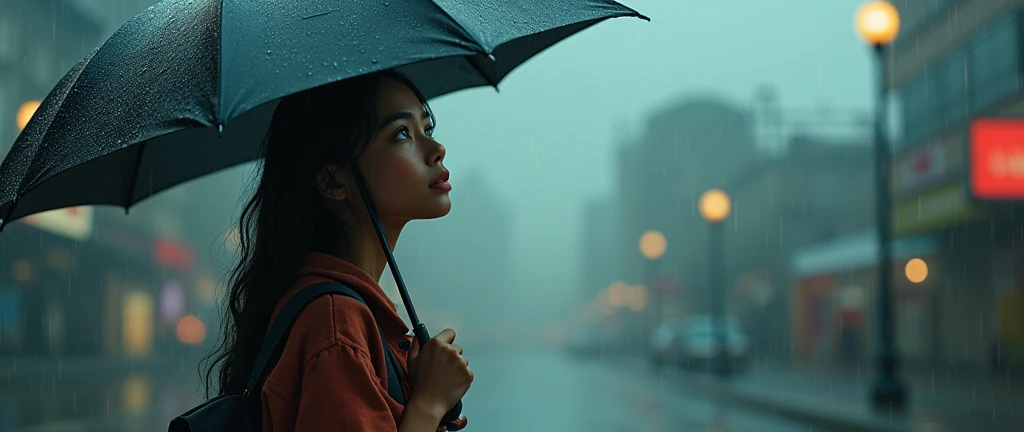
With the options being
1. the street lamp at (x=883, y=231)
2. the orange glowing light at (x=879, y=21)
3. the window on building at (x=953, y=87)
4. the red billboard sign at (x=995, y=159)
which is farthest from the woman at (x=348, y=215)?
the window on building at (x=953, y=87)

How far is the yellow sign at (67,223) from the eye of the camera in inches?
1271

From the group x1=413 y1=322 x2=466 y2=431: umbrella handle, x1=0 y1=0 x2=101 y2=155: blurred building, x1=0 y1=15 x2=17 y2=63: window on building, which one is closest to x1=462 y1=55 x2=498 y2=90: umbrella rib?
x1=413 y1=322 x2=466 y2=431: umbrella handle

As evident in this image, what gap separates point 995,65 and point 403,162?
26.9 m

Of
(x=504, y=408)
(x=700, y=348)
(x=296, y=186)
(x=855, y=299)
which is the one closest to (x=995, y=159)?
(x=504, y=408)

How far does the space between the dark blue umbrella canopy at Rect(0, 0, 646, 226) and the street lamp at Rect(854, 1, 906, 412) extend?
1449 centimetres

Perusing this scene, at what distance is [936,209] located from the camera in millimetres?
27375

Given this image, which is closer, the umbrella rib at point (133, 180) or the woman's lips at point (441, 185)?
the woman's lips at point (441, 185)

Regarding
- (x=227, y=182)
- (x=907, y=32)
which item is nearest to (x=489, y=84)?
(x=907, y=32)

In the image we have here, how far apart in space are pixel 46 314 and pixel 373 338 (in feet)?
125

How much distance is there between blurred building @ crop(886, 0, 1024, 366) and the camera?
85.8 feet

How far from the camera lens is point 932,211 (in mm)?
27719

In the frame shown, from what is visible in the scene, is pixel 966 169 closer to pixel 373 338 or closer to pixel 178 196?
pixel 373 338

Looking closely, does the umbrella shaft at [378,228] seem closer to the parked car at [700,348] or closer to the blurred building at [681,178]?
the parked car at [700,348]

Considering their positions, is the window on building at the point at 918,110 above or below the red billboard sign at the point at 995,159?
above
